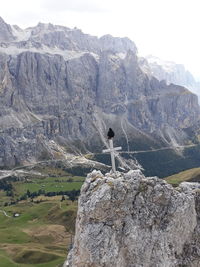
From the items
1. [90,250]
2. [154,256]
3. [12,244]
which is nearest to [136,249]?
[154,256]

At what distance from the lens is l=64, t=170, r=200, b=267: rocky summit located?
3800 centimetres

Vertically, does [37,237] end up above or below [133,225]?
below

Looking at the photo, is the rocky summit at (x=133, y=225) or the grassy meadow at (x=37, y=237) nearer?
the rocky summit at (x=133, y=225)

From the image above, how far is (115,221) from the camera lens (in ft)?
127

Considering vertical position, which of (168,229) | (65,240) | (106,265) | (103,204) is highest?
(103,204)

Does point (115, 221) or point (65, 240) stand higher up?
point (115, 221)

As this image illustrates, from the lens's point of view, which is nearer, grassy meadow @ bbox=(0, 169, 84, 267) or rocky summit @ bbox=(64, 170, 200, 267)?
rocky summit @ bbox=(64, 170, 200, 267)

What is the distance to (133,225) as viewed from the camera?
127ft

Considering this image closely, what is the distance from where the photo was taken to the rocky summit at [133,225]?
125 feet

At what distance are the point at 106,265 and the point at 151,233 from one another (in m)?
5.38

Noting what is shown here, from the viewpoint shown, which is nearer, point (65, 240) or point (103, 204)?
point (103, 204)

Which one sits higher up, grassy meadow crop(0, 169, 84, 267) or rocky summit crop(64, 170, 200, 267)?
rocky summit crop(64, 170, 200, 267)

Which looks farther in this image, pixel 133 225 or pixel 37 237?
pixel 37 237

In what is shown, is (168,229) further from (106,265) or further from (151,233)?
(106,265)
